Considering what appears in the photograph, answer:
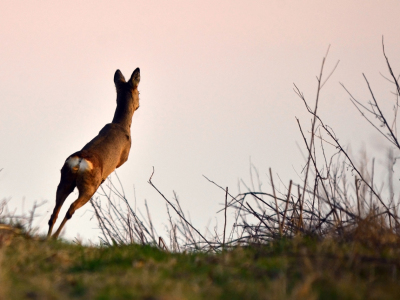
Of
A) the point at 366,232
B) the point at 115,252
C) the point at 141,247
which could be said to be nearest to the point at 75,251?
the point at 115,252

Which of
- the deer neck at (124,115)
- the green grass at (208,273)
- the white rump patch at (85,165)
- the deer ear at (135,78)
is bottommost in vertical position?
the green grass at (208,273)

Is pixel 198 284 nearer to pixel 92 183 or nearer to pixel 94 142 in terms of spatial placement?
pixel 92 183

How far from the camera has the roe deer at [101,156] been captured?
27.1 feet

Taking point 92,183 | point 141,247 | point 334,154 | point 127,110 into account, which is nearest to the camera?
point 141,247

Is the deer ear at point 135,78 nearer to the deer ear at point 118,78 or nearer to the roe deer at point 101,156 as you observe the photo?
the roe deer at point 101,156

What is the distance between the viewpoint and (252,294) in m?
2.96

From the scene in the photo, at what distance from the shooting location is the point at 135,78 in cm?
1170

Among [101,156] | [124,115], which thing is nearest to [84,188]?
[101,156]

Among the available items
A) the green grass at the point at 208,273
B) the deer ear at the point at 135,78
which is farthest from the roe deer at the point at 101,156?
the green grass at the point at 208,273

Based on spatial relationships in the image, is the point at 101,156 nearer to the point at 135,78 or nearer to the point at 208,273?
the point at 135,78

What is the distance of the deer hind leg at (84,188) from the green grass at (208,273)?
3587mm

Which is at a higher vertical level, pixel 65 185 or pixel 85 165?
pixel 85 165

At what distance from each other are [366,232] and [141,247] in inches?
75.3

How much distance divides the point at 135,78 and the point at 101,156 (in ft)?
10.0
